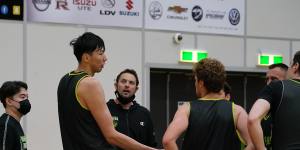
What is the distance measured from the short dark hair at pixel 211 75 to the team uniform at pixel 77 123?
78 cm

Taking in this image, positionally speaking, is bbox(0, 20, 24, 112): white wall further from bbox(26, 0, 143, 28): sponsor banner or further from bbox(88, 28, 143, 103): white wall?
bbox(88, 28, 143, 103): white wall

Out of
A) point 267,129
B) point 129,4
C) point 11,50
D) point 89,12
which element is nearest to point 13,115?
point 267,129

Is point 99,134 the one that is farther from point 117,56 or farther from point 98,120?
point 117,56

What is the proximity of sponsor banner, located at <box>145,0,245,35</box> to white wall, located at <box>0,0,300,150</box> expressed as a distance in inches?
4.6

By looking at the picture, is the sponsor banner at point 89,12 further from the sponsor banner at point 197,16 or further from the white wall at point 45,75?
the sponsor banner at point 197,16

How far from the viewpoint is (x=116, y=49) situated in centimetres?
994

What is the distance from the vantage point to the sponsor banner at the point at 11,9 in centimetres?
889

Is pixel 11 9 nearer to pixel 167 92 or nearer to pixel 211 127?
pixel 167 92

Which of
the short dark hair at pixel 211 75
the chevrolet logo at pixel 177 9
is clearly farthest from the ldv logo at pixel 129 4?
the short dark hair at pixel 211 75

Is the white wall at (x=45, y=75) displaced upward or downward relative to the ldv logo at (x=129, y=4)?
downward

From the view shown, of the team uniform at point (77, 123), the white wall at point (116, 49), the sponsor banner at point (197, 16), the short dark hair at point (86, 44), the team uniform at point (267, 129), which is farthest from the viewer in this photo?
the sponsor banner at point (197, 16)

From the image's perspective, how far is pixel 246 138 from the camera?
4434 mm

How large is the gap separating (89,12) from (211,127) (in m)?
5.64

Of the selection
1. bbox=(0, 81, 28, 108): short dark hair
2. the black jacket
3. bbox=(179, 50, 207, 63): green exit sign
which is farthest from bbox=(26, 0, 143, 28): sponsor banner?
the black jacket
